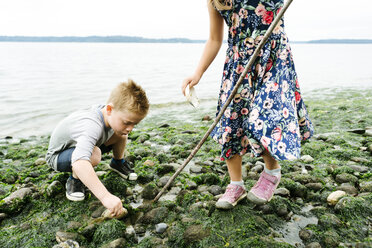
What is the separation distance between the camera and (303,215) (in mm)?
3127

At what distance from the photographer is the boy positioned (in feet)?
9.48

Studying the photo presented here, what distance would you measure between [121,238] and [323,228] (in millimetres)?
1874

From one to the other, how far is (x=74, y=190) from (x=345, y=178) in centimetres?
329

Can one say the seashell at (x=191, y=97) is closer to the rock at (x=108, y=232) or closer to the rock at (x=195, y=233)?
the rock at (x=195, y=233)

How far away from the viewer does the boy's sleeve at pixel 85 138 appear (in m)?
2.94

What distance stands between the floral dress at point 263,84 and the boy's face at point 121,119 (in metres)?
0.99

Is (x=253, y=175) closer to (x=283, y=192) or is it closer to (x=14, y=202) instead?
(x=283, y=192)

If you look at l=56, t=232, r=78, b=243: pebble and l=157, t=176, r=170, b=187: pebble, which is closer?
l=56, t=232, r=78, b=243: pebble

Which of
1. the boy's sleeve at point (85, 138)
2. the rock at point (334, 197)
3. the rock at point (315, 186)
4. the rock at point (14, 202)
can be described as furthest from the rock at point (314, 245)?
the rock at point (14, 202)

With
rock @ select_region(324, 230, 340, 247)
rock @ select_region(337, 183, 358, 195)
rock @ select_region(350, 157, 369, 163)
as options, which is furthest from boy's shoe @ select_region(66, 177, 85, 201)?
rock @ select_region(350, 157, 369, 163)

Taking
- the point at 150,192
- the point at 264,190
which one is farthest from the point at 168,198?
the point at 264,190

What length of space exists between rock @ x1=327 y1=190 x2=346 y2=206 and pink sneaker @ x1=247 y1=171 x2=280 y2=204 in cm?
64

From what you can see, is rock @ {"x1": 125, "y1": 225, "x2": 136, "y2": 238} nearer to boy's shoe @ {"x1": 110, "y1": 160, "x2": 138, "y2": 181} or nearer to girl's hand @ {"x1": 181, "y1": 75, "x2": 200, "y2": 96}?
boy's shoe @ {"x1": 110, "y1": 160, "x2": 138, "y2": 181}

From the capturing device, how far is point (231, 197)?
3223mm
